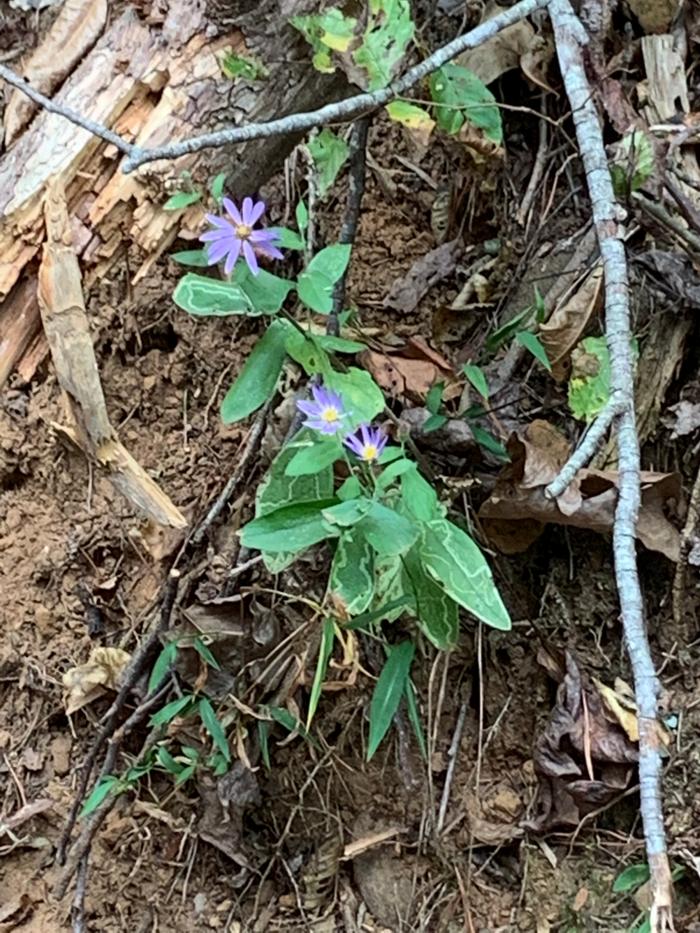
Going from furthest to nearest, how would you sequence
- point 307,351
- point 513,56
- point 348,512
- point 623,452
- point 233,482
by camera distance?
point 513,56
point 233,482
point 307,351
point 348,512
point 623,452

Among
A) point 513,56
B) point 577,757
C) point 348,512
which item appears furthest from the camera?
point 513,56

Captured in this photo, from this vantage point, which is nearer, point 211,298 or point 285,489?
point 211,298

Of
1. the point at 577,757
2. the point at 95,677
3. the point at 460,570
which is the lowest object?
the point at 577,757

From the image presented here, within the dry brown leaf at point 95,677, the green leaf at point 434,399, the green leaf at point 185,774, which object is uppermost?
the green leaf at point 434,399

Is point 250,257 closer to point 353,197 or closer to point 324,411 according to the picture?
point 324,411

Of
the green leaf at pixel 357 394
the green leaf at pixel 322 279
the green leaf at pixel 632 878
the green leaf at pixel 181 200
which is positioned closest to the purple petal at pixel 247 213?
the green leaf at pixel 322 279

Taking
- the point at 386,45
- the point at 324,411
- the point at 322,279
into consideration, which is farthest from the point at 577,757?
the point at 386,45

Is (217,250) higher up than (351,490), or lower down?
higher up

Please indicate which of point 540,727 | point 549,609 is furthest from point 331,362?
point 540,727

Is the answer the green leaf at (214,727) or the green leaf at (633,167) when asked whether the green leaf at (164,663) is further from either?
the green leaf at (633,167)
